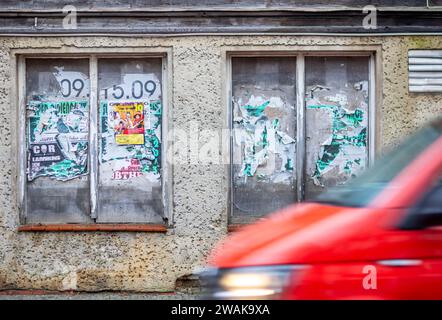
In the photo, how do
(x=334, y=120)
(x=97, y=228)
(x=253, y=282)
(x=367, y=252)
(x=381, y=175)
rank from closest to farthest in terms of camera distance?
(x=367, y=252), (x=253, y=282), (x=381, y=175), (x=97, y=228), (x=334, y=120)

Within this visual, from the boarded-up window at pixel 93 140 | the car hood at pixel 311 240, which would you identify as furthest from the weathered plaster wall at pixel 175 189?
the car hood at pixel 311 240

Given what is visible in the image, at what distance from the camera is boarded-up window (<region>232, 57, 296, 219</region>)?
990cm

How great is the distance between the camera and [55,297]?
953 centimetres

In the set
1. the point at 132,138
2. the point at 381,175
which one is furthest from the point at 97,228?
the point at 381,175

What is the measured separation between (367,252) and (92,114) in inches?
247

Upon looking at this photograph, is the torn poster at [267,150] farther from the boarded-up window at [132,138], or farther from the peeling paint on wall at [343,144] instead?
the boarded-up window at [132,138]

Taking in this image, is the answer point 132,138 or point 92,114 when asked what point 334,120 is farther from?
point 92,114

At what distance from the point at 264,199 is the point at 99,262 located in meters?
2.22

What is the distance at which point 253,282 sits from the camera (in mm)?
4359

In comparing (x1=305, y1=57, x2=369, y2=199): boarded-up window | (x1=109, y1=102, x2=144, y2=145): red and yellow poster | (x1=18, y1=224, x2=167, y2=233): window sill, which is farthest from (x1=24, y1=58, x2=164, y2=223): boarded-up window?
Answer: (x1=305, y1=57, x2=369, y2=199): boarded-up window

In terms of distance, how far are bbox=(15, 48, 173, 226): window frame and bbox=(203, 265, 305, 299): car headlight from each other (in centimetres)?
532

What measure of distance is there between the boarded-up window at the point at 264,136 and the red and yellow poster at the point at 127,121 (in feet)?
3.93

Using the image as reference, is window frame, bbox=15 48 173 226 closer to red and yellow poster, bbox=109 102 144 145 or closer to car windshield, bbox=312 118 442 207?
red and yellow poster, bbox=109 102 144 145

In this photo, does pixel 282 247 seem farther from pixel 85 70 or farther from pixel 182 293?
pixel 85 70
